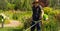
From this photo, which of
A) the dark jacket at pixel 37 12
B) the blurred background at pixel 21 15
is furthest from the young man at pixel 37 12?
the blurred background at pixel 21 15

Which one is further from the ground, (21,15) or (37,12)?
(37,12)

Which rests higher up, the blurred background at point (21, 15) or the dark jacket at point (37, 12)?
the dark jacket at point (37, 12)

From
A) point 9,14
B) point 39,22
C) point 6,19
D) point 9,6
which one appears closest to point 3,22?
point 6,19

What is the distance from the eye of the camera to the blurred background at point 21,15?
19.9 feet

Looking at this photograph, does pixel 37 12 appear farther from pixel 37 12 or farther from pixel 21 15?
pixel 21 15

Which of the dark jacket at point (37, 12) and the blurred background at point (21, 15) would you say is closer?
the dark jacket at point (37, 12)

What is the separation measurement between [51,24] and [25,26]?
81cm

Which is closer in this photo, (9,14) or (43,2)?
(9,14)

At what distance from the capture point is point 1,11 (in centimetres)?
811

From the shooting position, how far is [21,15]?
301 inches

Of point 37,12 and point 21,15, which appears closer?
point 37,12

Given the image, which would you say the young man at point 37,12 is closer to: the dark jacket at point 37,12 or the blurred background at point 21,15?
the dark jacket at point 37,12

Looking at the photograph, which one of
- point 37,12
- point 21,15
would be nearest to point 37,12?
point 37,12

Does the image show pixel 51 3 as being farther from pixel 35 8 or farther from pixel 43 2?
pixel 35 8
